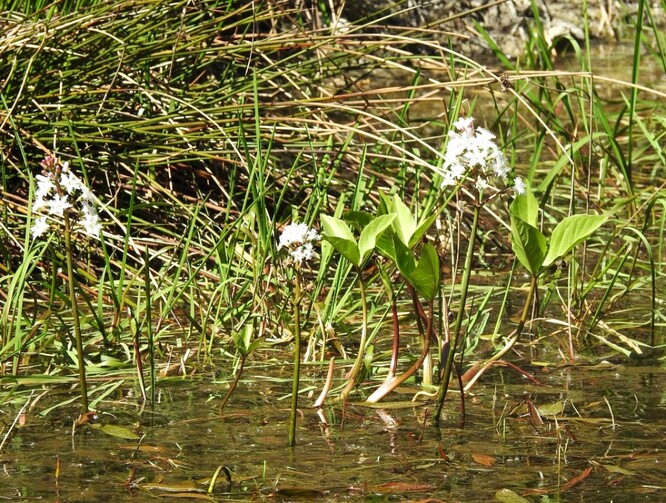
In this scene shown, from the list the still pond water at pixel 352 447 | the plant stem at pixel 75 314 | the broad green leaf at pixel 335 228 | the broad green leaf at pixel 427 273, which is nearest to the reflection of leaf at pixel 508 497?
the still pond water at pixel 352 447

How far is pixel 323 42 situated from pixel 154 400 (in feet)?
3.94

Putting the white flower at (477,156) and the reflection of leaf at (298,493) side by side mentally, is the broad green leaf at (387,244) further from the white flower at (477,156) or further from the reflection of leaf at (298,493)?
the reflection of leaf at (298,493)

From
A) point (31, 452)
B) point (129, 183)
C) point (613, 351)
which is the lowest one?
point (31, 452)

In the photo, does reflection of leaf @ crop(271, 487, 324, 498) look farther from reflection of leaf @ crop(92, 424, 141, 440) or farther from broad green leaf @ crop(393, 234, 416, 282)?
broad green leaf @ crop(393, 234, 416, 282)

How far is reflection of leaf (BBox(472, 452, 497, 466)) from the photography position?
1.75 meters

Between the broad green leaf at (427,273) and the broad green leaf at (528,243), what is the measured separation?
13 centimetres

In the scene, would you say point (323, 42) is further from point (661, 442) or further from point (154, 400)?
point (661, 442)

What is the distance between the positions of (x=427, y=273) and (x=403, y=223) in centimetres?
11

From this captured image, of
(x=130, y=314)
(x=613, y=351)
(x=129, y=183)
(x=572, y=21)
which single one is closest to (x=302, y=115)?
(x=129, y=183)

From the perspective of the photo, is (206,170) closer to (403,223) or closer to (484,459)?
(403,223)

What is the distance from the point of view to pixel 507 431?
1880mm

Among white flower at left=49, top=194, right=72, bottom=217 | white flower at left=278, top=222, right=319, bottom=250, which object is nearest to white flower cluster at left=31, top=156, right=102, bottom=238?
white flower at left=49, top=194, right=72, bottom=217

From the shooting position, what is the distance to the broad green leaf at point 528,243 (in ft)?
6.00

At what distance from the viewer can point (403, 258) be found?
1922 millimetres
